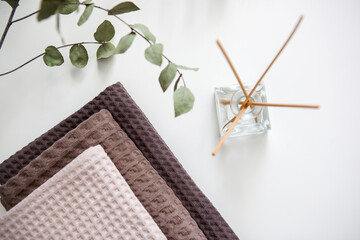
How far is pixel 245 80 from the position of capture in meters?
0.75

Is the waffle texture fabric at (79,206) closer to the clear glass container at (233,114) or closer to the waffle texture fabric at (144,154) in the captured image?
the waffle texture fabric at (144,154)

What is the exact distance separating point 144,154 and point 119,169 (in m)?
0.06

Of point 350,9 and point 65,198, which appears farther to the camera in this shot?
point 350,9

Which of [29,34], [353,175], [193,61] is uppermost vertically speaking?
[29,34]

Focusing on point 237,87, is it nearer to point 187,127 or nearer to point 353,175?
point 187,127

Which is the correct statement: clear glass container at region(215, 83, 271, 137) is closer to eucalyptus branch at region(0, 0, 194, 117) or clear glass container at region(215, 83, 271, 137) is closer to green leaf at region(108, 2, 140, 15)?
eucalyptus branch at region(0, 0, 194, 117)

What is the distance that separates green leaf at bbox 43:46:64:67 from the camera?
0.68 m

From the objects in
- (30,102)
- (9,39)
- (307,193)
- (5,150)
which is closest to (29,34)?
(9,39)

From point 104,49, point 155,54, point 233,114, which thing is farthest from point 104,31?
point 233,114

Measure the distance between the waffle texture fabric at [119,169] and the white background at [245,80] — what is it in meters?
0.12

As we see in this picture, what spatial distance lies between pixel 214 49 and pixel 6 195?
21.0 inches

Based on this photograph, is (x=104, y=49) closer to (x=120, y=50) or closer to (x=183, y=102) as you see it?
(x=120, y=50)

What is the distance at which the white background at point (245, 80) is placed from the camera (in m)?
0.74

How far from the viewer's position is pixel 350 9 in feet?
2.51
